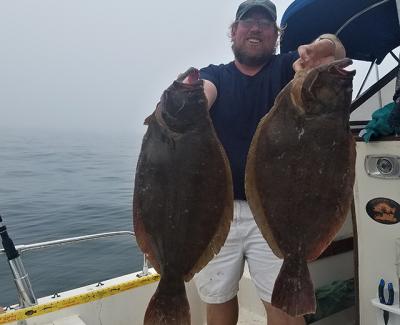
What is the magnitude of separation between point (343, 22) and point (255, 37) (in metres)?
2.53

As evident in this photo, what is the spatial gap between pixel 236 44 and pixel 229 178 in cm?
117

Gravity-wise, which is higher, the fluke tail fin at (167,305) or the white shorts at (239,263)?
the fluke tail fin at (167,305)

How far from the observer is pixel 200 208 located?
1873 mm

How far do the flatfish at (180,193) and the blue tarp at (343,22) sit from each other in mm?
2910

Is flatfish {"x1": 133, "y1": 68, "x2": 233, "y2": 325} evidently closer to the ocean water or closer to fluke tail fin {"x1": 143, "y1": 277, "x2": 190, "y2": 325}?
fluke tail fin {"x1": 143, "y1": 277, "x2": 190, "y2": 325}

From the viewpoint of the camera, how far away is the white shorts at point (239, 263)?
2818mm

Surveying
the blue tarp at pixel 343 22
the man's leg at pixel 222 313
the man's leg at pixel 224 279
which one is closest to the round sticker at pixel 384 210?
the man's leg at pixel 224 279

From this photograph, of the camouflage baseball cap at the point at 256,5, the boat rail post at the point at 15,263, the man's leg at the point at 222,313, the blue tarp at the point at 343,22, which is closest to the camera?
the camouflage baseball cap at the point at 256,5

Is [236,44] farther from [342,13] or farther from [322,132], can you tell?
[342,13]

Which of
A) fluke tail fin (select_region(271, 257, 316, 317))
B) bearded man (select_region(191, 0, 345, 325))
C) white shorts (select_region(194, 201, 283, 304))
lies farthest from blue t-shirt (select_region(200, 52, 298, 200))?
fluke tail fin (select_region(271, 257, 316, 317))

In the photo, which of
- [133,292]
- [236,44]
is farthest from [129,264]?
[236,44]

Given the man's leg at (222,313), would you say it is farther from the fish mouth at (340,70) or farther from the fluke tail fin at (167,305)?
the fish mouth at (340,70)

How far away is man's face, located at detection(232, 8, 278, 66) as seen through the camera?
2.60 meters

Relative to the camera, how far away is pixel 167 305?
1.92 m
